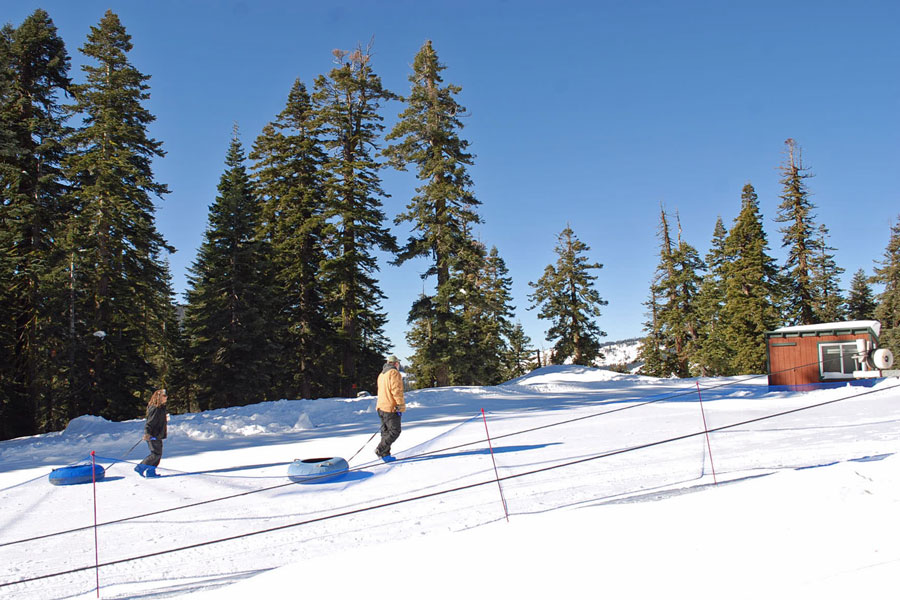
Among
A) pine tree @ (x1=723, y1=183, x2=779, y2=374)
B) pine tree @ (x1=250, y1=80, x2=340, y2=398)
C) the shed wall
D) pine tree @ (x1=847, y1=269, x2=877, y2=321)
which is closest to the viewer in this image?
the shed wall

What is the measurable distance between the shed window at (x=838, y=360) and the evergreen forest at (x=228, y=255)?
14.8 m

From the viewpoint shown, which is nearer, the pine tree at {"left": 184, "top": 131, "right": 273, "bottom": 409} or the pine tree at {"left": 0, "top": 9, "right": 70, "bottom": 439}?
the pine tree at {"left": 0, "top": 9, "right": 70, "bottom": 439}

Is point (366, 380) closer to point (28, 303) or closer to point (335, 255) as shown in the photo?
point (335, 255)

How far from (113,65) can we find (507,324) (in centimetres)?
3314

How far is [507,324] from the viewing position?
46312 millimetres

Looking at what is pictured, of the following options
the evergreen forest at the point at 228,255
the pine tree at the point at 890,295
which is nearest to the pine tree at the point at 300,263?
the evergreen forest at the point at 228,255

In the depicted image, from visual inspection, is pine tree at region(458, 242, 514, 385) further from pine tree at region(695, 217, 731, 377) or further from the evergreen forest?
pine tree at region(695, 217, 731, 377)

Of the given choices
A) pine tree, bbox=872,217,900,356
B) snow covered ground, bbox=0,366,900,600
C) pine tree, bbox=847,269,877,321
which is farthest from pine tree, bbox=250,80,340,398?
pine tree, bbox=847,269,877,321

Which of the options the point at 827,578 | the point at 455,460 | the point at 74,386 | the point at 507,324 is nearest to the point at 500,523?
the point at 827,578

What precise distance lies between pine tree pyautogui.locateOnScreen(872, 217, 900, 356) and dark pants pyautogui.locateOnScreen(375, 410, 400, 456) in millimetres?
48745

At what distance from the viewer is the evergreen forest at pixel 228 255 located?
70.2 feet

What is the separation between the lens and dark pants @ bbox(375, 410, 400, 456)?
891 centimetres

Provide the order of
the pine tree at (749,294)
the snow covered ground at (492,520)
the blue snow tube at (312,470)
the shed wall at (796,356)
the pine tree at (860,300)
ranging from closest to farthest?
the snow covered ground at (492,520) → the blue snow tube at (312,470) → the shed wall at (796,356) → the pine tree at (749,294) → the pine tree at (860,300)

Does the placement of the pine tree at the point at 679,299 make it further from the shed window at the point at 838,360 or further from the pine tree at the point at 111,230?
the pine tree at the point at 111,230
